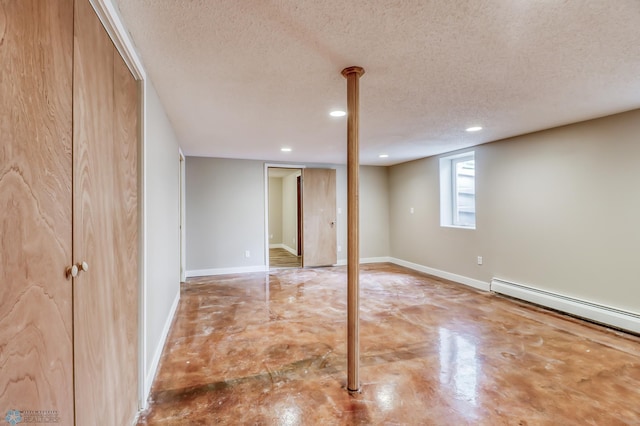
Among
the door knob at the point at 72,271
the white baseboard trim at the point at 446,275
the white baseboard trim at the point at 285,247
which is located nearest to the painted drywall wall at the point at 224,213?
the white baseboard trim at the point at 285,247

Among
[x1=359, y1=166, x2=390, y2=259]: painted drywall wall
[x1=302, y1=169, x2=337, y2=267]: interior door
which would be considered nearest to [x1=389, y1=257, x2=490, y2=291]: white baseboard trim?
[x1=359, y1=166, x2=390, y2=259]: painted drywall wall

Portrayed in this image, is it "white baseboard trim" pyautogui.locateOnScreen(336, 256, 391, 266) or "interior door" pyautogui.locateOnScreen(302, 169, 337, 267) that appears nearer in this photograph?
"interior door" pyautogui.locateOnScreen(302, 169, 337, 267)

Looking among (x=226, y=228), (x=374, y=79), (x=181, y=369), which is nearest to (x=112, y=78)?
(x=374, y=79)

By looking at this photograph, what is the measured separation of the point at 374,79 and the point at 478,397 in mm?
2264

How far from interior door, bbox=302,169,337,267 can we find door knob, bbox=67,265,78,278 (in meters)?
5.04

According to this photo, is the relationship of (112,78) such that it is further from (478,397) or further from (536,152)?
(536,152)

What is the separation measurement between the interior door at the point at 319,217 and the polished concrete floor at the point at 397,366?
7.19 feet

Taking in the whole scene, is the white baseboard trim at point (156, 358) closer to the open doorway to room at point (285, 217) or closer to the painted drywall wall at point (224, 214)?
the painted drywall wall at point (224, 214)

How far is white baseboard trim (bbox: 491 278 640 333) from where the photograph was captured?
294cm

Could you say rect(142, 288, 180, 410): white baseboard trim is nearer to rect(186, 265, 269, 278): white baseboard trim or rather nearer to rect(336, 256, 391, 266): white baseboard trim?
rect(186, 265, 269, 278): white baseboard trim

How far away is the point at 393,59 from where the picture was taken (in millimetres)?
1916

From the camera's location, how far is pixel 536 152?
3.78 meters

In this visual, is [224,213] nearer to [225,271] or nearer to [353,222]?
[225,271]

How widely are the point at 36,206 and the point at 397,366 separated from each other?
7.78 feet
